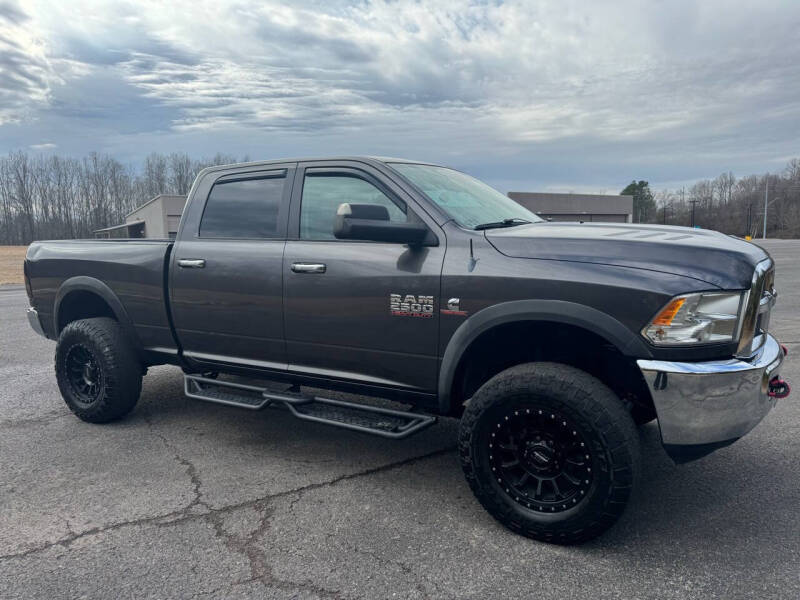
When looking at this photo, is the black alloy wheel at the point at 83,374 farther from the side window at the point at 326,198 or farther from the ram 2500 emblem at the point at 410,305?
the ram 2500 emblem at the point at 410,305

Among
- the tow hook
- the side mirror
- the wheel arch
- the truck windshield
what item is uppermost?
the truck windshield

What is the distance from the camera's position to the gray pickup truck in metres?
2.73

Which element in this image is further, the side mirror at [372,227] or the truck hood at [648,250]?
the side mirror at [372,227]

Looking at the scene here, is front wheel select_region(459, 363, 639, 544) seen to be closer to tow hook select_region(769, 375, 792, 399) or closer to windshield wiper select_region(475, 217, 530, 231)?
tow hook select_region(769, 375, 792, 399)

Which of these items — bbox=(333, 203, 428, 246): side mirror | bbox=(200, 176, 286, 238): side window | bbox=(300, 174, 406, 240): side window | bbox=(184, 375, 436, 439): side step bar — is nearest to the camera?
bbox=(333, 203, 428, 246): side mirror

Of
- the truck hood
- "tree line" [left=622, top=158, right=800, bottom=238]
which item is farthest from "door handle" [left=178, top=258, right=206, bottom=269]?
"tree line" [left=622, top=158, right=800, bottom=238]

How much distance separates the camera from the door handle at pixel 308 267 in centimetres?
366

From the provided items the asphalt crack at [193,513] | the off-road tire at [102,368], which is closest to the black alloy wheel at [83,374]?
the off-road tire at [102,368]

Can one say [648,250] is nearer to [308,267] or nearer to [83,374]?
[308,267]

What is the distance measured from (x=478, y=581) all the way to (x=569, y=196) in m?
A: 58.3

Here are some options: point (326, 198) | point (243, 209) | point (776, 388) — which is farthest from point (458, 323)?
point (243, 209)

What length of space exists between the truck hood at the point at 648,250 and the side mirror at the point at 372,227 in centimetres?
40

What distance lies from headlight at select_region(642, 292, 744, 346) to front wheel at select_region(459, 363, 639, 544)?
396 millimetres

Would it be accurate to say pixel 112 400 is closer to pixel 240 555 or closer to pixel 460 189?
pixel 240 555
